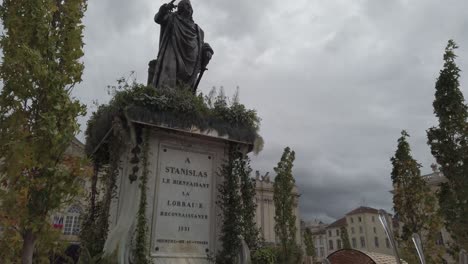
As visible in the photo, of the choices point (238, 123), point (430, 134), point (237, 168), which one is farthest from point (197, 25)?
point (430, 134)

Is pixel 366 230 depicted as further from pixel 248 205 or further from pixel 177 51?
pixel 177 51

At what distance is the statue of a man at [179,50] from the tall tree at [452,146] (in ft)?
25.1

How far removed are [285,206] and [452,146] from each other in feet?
43.3

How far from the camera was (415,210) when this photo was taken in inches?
428

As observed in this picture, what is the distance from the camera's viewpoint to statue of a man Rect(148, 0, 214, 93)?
24.7 ft

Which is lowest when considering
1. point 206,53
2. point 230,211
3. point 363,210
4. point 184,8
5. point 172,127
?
point 230,211

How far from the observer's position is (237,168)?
22.1 ft

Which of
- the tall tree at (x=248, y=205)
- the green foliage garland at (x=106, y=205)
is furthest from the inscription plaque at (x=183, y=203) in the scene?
the green foliage garland at (x=106, y=205)

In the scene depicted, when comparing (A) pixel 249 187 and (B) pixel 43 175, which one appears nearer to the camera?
(B) pixel 43 175

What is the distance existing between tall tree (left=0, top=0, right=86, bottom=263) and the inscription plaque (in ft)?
5.41

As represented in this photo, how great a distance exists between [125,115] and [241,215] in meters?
2.58

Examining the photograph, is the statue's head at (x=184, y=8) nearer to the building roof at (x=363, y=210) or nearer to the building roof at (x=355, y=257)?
the building roof at (x=355, y=257)

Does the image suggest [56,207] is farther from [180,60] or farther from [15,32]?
[180,60]

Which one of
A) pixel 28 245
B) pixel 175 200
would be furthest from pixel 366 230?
pixel 28 245
